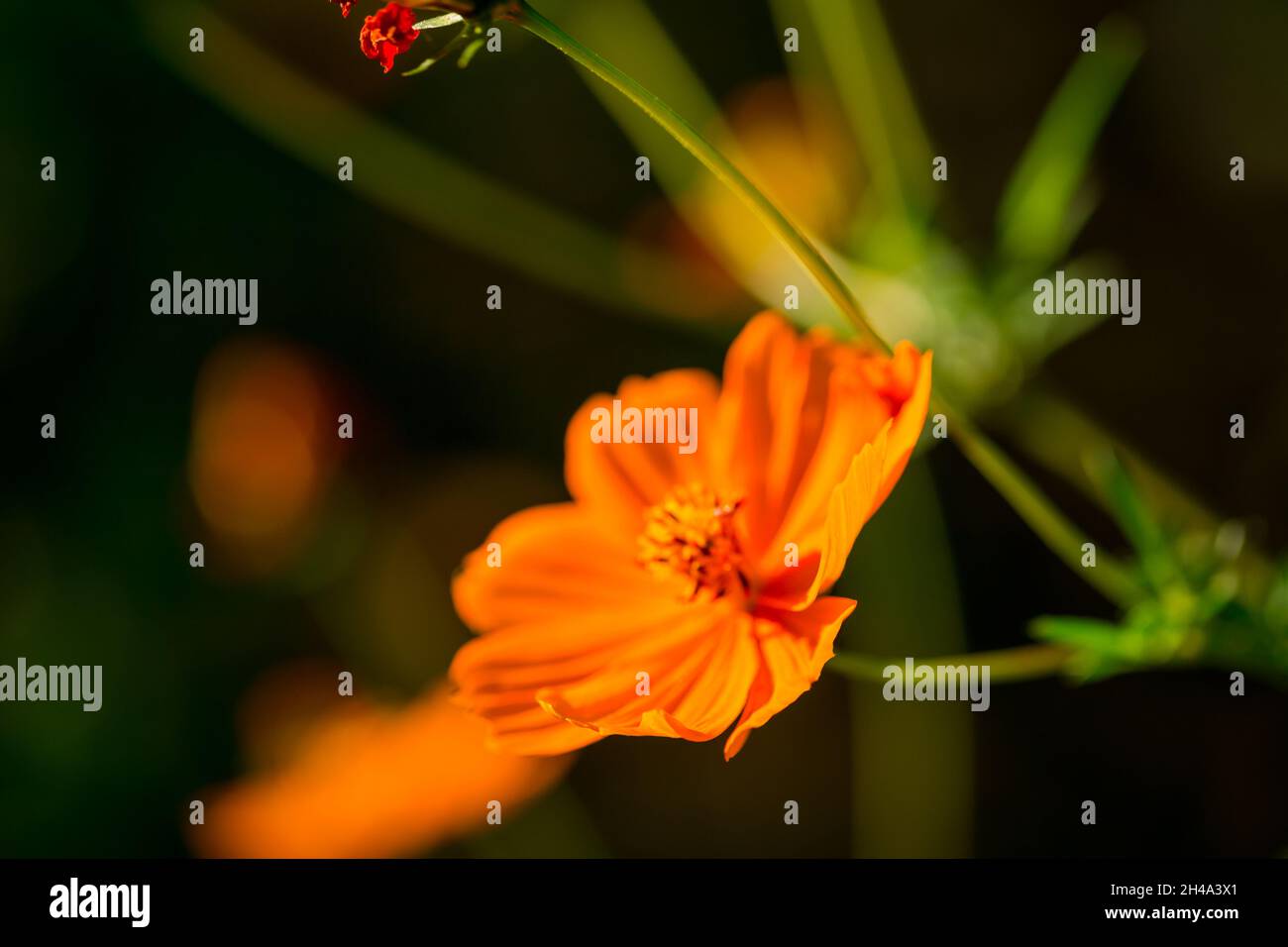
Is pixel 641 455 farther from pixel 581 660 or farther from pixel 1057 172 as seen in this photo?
pixel 1057 172

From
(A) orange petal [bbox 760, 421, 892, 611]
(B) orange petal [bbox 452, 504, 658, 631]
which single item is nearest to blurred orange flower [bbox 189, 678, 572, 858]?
(B) orange petal [bbox 452, 504, 658, 631]

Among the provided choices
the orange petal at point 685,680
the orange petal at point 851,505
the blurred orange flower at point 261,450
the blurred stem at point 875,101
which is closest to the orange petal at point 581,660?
the orange petal at point 685,680

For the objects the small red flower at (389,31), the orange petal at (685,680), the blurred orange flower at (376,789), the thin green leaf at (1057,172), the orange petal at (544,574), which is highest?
the thin green leaf at (1057,172)

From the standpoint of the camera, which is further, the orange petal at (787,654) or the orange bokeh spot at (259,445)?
the orange bokeh spot at (259,445)

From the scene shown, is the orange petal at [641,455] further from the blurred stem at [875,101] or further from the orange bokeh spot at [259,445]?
the orange bokeh spot at [259,445]

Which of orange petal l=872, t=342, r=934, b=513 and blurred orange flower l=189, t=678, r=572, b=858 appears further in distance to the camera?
blurred orange flower l=189, t=678, r=572, b=858

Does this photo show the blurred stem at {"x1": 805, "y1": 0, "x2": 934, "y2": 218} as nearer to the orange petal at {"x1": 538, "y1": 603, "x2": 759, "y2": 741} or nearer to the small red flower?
the orange petal at {"x1": 538, "y1": 603, "x2": 759, "y2": 741}

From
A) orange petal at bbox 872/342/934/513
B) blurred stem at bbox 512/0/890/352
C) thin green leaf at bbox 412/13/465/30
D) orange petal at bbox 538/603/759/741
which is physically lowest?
orange petal at bbox 538/603/759/741
